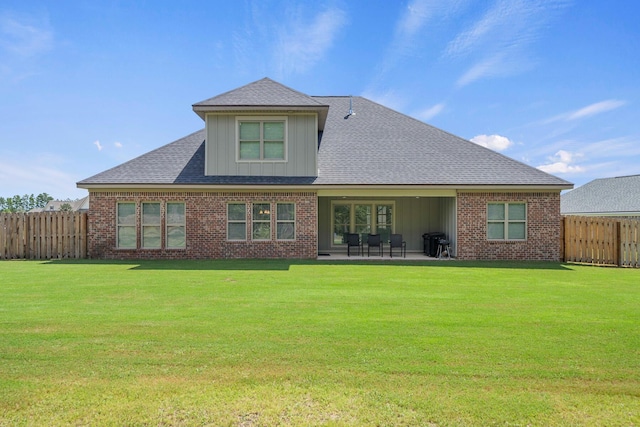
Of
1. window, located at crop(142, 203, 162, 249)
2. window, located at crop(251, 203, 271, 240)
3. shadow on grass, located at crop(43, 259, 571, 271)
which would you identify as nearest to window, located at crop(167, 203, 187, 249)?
window, located at crop(142, 203, 162, 249)

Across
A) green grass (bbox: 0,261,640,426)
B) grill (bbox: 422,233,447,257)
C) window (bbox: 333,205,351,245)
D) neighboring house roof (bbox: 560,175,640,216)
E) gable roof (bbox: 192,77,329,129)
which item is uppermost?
gable roof (bbox: 192,77,329,129)

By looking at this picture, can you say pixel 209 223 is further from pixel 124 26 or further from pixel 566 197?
pixel 566 197

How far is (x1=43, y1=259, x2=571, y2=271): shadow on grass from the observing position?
12.1 m

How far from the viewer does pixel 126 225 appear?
1452cm

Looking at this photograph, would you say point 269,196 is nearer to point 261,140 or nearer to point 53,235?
point 261,140

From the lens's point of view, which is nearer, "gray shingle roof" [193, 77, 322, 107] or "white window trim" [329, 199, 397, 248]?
"gray shingle roof" [193, 77, 322, 107]

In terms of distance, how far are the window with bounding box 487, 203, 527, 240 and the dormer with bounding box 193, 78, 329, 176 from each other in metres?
7.00

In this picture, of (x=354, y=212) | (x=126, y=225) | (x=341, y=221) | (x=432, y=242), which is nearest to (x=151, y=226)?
(x=126, y=225)

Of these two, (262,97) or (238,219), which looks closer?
(238,219)

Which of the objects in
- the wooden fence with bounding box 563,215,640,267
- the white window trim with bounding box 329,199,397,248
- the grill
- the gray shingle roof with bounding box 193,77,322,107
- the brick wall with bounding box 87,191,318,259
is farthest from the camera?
the white window trim with bounding box 329,199,397,248

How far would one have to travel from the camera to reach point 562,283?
941 cm

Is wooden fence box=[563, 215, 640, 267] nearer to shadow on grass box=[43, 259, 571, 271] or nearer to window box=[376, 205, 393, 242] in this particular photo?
shadow on grass box=[43, 259, 571, 271]

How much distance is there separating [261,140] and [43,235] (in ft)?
30.6

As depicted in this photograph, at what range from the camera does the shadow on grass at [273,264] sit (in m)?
12.1
